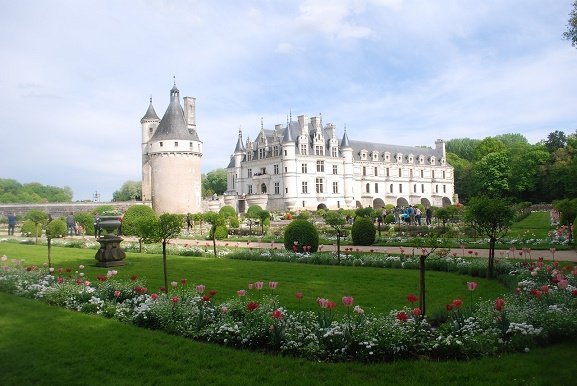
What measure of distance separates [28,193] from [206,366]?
267 feet

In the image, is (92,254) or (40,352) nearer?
(40,352)

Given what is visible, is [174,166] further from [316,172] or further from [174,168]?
[316,172]

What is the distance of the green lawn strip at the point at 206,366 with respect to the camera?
4918 millimetres

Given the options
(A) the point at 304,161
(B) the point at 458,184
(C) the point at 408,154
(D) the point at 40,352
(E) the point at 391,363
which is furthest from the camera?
(B) the point at 458,184

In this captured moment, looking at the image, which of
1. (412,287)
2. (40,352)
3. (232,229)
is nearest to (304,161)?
(232,229)

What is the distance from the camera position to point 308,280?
36.0 ft

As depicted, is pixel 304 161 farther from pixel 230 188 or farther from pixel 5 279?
pixel 5 279

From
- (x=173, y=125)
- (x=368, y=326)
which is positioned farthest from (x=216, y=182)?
(x=368, y=326)

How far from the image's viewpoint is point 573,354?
5465 mm

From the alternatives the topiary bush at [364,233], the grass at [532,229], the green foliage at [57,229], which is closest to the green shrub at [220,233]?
the topiary bush at [364,233]

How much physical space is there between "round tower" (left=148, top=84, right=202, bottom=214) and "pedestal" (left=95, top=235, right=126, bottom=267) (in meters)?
24.5

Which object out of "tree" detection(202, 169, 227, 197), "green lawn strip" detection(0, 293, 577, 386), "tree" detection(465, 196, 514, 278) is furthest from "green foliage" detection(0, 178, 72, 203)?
"green lawn strip" detection(0, 293, 577, 386)

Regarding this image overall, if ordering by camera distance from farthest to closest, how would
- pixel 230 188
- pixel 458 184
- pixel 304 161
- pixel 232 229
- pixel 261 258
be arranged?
pixel 458 184, pixel 230 188, pixel 304 161, pixel 232 229, pixel 261 258

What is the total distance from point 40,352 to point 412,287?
6.88 meters
